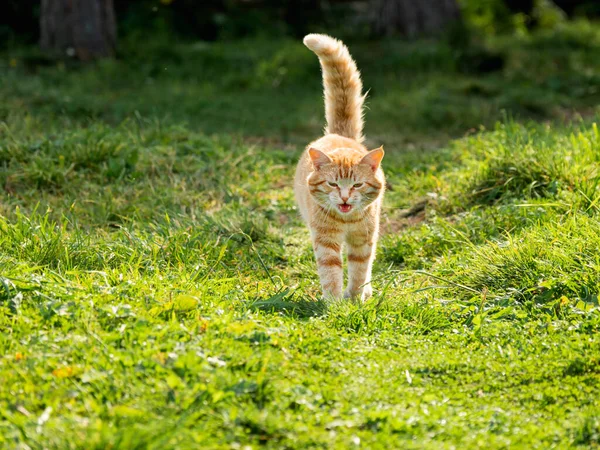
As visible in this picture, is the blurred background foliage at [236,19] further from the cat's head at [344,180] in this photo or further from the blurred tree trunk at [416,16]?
the cat's head at [344,180]

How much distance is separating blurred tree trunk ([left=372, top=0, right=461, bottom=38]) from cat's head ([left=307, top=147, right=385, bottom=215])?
825cm

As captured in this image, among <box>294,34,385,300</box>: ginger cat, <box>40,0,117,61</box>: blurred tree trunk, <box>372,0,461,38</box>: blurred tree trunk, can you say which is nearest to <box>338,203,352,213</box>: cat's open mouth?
<box>294,34,385,300</box>: ginger cat

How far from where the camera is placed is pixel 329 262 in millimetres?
4734

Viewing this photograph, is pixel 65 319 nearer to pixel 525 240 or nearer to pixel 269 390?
pixel 269 390

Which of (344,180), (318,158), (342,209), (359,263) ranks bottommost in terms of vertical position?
(359,263)

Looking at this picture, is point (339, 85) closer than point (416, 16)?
Yes

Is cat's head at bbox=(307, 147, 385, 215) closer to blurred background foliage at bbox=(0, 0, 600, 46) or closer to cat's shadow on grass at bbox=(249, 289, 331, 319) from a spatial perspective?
cat's shadow on grass at bbox=(249, 289, 331, 319)

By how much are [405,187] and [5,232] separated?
11.1ft

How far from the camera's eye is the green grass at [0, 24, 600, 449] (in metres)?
3.12

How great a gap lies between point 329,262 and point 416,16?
28.3 feet

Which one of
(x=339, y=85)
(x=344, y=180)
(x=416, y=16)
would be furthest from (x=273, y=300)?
(x=416, y=16)

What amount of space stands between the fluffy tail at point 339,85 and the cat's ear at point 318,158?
1072mm

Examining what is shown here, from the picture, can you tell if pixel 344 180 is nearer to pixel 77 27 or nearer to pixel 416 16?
pixel 77 27

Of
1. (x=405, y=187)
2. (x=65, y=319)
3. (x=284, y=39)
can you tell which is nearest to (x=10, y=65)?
(x=284, y=39)
